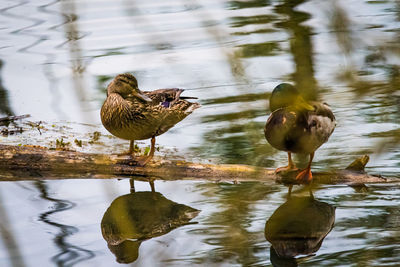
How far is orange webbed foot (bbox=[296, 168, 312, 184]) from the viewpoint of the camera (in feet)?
18.1

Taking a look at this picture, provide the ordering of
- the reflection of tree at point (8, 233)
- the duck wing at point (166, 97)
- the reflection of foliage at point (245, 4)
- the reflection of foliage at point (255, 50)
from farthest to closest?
the reflection of foliage at point (245, 4), the duck wing at point (166, 97), the reflection of foliage at point (255, 50), the reflection of tree at point (8, 233)

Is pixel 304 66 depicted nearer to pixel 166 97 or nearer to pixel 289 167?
pixel 289 167

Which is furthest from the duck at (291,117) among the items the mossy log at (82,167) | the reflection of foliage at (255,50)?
the mossy log at (82,167)

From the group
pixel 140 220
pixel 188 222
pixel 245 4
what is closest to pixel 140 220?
pixel 140 220

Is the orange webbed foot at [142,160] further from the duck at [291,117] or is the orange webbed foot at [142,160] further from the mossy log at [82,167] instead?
the duck at [291,117]

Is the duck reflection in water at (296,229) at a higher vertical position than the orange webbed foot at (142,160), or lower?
lower

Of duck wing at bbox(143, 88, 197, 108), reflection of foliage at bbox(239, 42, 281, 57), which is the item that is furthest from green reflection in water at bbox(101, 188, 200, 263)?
reflection of foliage at bbox(239, 42, 281, 57)

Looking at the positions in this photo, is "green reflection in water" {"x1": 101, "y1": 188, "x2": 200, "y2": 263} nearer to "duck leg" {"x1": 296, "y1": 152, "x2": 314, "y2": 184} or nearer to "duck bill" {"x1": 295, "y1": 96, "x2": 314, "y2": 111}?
"duck leg" {"x1": 296, "y1": 152, "x2": 314, "y2": 184}

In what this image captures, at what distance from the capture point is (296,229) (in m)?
4.72

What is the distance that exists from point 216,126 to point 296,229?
124 centimetres

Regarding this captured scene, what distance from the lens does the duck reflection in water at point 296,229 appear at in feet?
14.5

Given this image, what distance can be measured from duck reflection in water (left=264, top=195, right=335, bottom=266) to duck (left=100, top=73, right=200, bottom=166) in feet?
5.41

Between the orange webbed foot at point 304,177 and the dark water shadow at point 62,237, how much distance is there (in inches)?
69.2

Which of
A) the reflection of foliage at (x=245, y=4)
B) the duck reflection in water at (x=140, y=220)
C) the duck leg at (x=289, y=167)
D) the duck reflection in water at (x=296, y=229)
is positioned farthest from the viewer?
the reflection of foliage at (x=245, y=4)
